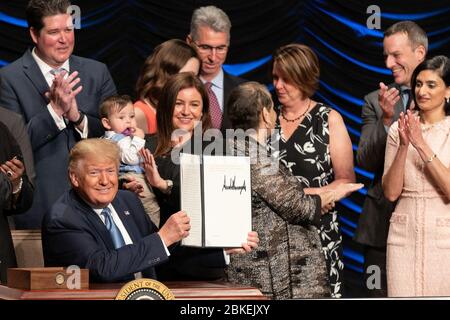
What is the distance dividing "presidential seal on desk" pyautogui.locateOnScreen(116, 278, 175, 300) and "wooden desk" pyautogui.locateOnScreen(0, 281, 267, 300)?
0.04 metres

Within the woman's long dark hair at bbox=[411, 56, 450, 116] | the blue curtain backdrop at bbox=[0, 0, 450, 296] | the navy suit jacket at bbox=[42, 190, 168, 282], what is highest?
the blue curtain backdrop at bbox=[0, 0, 450, 296]

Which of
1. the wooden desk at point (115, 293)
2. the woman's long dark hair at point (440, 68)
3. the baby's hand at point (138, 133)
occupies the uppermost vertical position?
the woman's long dark hair at point (440, 68)

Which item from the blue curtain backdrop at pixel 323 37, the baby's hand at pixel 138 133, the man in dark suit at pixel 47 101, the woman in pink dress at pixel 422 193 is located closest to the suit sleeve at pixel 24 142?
the man in dark suit at pixel 47 101

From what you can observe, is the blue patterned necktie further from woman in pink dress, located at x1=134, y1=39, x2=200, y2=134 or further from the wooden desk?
woman in pink dress, located at x1=134, y1=39, x2=200, y2=134

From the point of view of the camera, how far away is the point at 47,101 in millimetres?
5695

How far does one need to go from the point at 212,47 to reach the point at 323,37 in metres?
1.79

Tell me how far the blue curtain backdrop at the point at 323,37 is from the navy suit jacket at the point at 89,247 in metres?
3.00

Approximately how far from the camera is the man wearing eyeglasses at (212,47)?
240 inches

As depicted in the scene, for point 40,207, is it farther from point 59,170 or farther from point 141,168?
point 141,168

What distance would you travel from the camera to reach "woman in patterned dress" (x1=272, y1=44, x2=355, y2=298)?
217 inches

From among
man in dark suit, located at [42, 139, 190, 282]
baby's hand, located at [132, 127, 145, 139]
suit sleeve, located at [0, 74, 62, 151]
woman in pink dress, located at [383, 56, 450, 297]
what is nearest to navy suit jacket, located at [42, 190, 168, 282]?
man in dark suit, located at [42, 139, 190, 282]

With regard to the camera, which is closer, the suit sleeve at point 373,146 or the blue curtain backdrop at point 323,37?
the suit sleeve at point 373,146

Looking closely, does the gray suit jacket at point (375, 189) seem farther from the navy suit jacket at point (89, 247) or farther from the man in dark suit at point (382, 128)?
the navy suit jacket at point (89, 247)

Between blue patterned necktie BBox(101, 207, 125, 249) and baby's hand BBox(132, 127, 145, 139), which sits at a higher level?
baby's hand BBox(132, 127, 145, 139)
